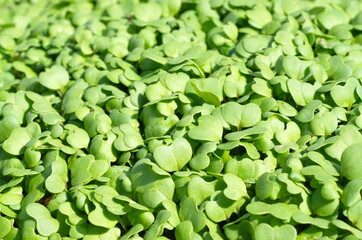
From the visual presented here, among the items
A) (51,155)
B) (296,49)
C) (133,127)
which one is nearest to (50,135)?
(51,155)

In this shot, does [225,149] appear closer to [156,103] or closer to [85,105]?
[156,103]

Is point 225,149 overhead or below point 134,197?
overhead

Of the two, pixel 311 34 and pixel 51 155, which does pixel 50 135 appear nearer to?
pixel 51 155

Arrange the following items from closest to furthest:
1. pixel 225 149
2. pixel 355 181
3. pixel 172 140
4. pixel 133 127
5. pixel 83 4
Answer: pixel 355 181
pixel 225 149
pixel 172 140
pixel 133 127
pixel 83 4

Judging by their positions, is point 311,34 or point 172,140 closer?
point 172,140

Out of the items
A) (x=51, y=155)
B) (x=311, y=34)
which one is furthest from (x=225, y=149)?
(x=311, y=34)

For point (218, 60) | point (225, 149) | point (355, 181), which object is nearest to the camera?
point (355, 181)
